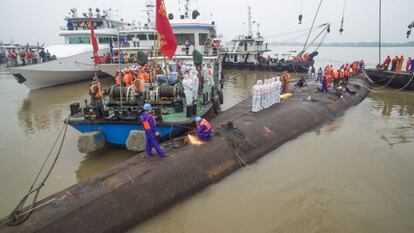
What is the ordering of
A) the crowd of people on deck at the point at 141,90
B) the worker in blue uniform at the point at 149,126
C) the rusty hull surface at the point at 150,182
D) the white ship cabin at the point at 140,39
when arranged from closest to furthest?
1. the rusty hull surface at the point at 150,182
2. the worker in blue uniform at the point at 149,126
3. the crowd of people on deck at the point at 141,90
4. the white ship cabin at the point at 140,39

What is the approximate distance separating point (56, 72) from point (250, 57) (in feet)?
88.5

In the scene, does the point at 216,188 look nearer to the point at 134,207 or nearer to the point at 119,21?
the point at 134,207

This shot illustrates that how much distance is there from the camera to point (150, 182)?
7234mm

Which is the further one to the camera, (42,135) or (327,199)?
(42,135)

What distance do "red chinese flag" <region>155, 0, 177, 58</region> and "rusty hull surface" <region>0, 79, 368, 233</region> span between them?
3.51 m

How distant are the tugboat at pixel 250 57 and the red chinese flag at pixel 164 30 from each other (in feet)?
103

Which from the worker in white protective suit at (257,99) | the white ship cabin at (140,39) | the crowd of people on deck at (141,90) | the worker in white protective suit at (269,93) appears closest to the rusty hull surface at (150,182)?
the crowd of people on deck at (141,90)

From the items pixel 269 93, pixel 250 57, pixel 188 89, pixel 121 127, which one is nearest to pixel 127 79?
pixel 188 89

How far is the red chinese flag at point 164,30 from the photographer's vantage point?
10898 millimetres

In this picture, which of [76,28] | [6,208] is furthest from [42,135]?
[76,28]

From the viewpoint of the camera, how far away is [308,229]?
21.8 ft

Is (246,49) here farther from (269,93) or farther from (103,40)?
(269,93)

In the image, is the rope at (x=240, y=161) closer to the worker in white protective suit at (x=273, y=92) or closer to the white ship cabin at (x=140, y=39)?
the worker in white protective suit at (x=273, y=92)

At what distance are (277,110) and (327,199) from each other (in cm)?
668
